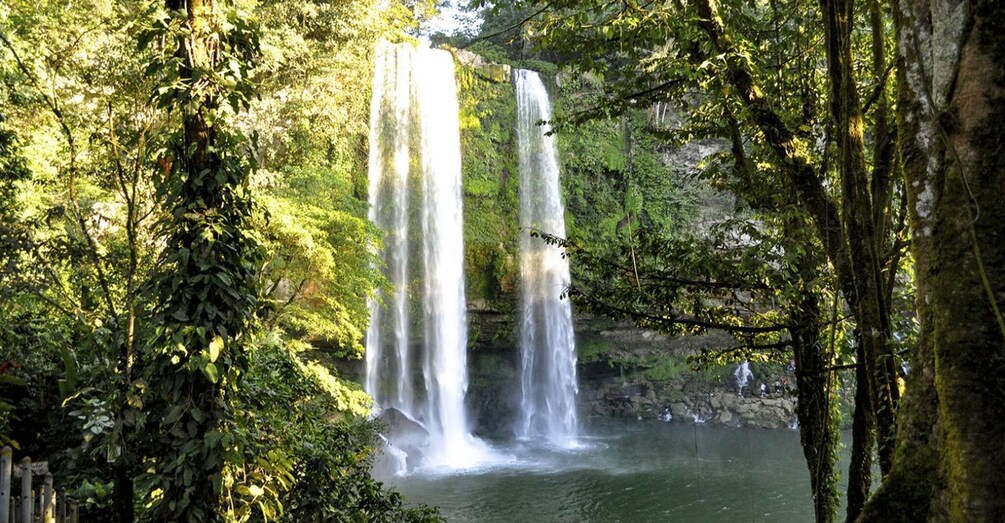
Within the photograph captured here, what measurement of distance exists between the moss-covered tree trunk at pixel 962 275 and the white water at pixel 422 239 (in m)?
16.4

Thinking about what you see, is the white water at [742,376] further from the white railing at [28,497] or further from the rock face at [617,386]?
the white railing at [28,497]

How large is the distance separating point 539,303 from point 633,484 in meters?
9.02

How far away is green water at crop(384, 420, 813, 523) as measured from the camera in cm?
1149

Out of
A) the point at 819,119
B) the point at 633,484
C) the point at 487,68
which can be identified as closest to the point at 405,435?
the point at 633,484

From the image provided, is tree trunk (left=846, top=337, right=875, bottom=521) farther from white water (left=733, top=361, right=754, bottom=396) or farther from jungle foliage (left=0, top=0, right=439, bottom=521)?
white water (left=733, top=361, right=754, bottom=396)

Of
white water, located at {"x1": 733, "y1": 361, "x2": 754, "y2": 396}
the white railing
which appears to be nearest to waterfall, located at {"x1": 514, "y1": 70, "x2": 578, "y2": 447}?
white water, located at {"x1": 733, "y1": 361, "x2": 754, "y2": 396}

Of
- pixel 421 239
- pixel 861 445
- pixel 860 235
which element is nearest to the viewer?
pixel 860 235

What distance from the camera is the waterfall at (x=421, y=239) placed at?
18406mm

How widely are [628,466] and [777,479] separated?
11.0ft

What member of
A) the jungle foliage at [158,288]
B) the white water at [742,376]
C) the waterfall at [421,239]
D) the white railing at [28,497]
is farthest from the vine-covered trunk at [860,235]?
the white water at [742,376]

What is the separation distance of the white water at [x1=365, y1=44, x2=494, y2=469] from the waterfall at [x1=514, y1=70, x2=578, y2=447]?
2812 millimetres

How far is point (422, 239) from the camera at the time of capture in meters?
19.0

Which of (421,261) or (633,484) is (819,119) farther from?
(421,261)

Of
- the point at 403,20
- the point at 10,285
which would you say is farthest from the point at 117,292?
the point at 403,20
